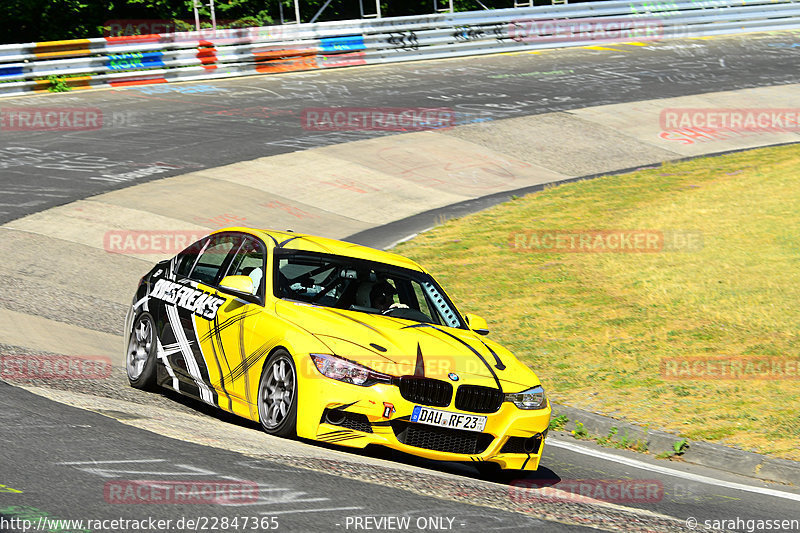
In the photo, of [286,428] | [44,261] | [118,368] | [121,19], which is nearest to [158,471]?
[286,428]

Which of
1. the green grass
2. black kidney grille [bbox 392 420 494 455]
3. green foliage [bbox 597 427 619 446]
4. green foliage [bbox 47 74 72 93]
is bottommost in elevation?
green foliage [bbox 597 427 619 446]

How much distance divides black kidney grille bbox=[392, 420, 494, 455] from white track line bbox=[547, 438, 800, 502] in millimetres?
1734

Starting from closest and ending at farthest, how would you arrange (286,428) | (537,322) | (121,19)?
(286,428), (537,322), (121,19)

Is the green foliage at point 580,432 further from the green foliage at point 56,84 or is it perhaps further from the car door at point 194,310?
the green foliage at point 56,84

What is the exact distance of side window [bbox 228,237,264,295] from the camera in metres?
8.54

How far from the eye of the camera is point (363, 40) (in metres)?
31.2

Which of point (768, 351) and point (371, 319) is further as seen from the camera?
point (768, 351)

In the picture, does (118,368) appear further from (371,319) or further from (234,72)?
(234,72)

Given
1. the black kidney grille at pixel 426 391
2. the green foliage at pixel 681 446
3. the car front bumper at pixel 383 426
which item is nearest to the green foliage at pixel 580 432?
the green foliage at pixel 681 446

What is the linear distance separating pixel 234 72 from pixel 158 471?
78.9ft

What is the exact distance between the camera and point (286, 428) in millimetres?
7449

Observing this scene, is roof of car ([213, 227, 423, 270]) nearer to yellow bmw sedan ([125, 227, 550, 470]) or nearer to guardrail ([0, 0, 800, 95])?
yellow bmw sedan ([125, 227, 550, 470])

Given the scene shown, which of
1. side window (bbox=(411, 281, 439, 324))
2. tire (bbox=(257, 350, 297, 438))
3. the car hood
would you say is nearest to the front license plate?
the car hood

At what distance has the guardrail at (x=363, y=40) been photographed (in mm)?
26250
